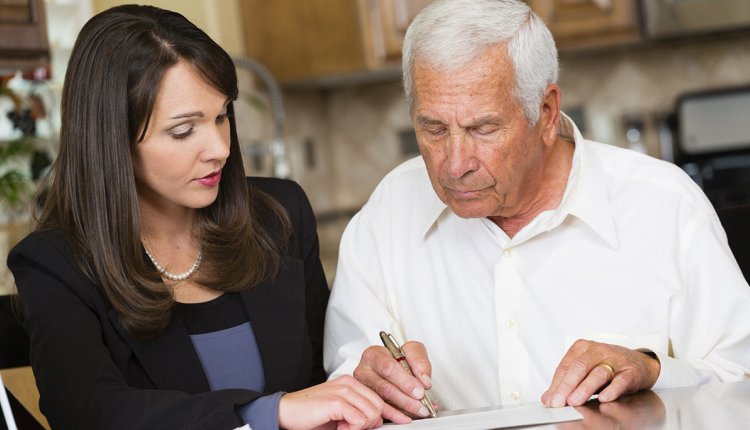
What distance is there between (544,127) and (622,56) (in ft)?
9.04

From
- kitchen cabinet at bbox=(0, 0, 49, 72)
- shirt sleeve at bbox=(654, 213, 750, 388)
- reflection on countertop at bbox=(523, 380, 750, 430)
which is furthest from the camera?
kitchen cabinet at bbox=(0, 0, 49, 72)

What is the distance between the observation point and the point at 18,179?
2822 mm

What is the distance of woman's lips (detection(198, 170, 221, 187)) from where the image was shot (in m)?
1.68

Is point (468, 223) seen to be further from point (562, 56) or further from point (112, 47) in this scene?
point (562, 56)

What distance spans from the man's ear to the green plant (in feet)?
5.41

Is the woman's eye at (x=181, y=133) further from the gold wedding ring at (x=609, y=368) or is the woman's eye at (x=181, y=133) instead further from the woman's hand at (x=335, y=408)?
the gold wedding ring at (x=609, y=368)

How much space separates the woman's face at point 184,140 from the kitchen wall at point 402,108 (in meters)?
2.16

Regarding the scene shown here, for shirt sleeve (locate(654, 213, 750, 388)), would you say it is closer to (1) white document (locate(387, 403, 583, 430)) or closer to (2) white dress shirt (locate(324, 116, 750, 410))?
(2) white dress shirt (locate(324, 116, 750, 410))

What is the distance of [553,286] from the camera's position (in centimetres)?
167

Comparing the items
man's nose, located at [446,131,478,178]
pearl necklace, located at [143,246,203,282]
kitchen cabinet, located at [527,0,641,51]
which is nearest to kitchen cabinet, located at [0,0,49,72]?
pearl necklace, located at [143,246,203,282]

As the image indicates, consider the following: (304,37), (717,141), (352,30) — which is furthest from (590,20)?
(304,37)

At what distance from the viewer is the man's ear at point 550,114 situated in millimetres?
1665

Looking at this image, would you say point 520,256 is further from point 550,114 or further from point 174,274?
point 174,274

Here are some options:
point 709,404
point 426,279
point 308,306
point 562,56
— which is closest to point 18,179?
point 308,306
